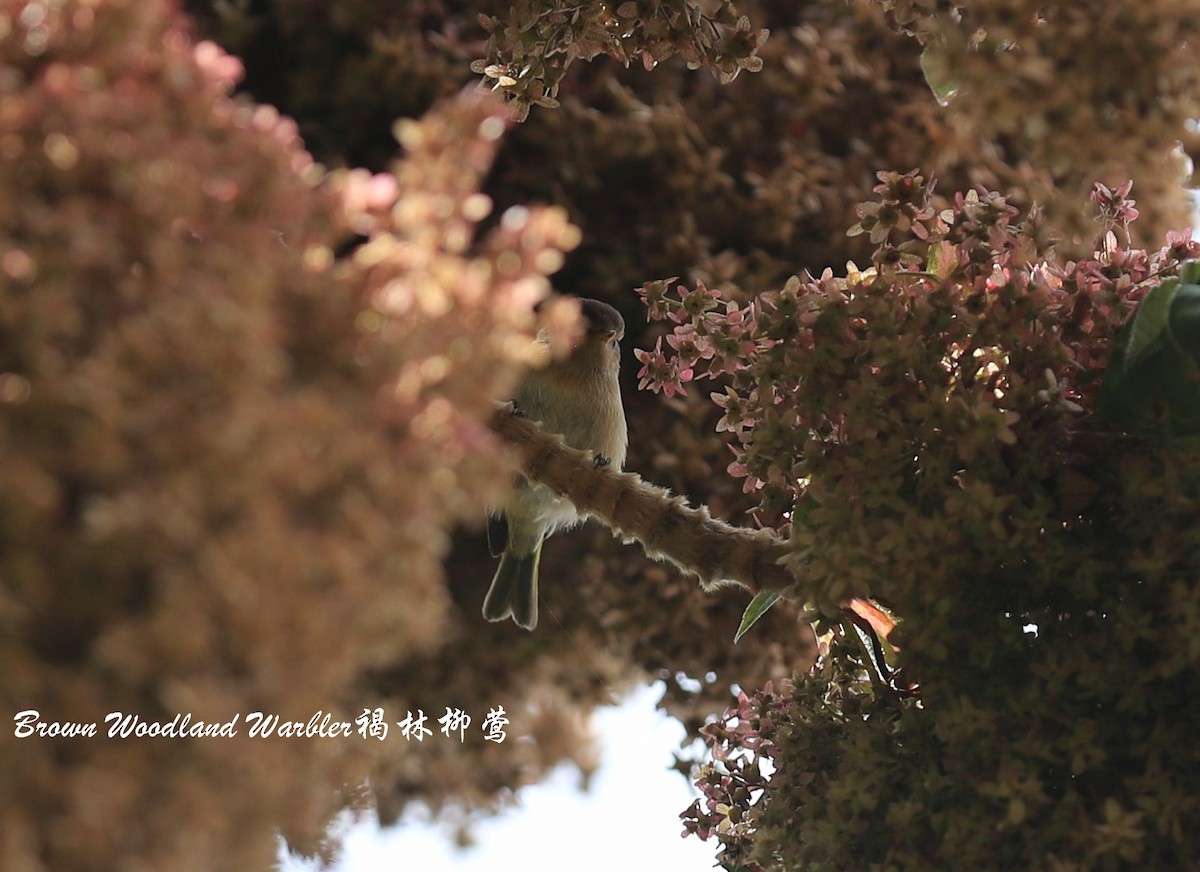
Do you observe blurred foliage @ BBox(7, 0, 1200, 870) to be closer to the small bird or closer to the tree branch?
the tree branch

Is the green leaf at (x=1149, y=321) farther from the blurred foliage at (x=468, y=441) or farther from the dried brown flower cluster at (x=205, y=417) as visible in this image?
the dried brown flower cluster at (x=205, y=417)

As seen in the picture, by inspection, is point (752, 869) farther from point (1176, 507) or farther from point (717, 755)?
point (1176, 507)

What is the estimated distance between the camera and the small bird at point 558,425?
1.34 meters

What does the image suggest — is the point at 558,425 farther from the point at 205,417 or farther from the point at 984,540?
the point at 205,417

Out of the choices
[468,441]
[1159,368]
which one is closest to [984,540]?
[1159,368]

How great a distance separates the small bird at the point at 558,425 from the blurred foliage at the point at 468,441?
0.60ft

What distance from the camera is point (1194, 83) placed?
0.41 meters

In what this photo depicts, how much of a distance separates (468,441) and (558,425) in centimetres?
110

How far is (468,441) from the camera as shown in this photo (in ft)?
1.05

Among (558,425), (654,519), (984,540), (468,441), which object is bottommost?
(558,425)

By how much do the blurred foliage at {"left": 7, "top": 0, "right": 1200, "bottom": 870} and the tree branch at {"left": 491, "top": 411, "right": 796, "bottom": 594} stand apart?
0.04 metres

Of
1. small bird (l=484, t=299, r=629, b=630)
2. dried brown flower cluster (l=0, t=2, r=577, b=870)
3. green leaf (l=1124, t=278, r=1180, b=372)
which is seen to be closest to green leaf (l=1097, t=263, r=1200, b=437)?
green leaf (l=1124, t=278, r=1180, b=372)

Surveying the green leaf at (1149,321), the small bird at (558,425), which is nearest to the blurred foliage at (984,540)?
the green leaf at (1149,321)

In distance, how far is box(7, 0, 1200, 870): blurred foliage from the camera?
0.27 m
